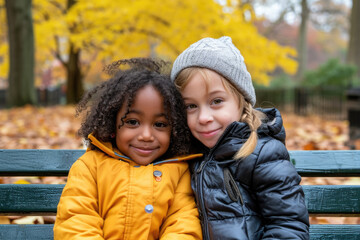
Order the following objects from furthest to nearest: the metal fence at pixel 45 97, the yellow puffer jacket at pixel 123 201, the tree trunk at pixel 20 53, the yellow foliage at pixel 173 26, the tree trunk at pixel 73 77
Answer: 1. the metal fence at pixel 45 97
2. the tree trunk at pixel 73 77
3. the tree trunk at pixel 20 53
4. the yellow foliage at pixel 173 26
5. the yellow puffer jacket at pixel 123 201

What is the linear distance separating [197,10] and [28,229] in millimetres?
7540

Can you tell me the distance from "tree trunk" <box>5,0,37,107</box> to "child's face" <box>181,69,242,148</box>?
35.2ft

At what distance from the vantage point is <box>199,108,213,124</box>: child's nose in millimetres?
1972

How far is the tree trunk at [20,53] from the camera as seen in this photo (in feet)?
37.3

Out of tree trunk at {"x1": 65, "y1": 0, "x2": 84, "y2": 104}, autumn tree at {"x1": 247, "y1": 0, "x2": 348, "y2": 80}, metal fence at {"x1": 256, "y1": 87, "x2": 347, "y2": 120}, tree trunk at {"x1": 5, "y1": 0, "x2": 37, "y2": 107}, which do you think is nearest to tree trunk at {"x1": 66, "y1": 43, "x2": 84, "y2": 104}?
tree trunk at {"x1": 65, "y1": 0, "x2": 84, "y2": 104}

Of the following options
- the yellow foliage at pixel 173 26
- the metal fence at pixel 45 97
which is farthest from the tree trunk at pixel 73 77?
the metal fence at pixel 45 97

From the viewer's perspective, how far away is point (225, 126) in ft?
6.58

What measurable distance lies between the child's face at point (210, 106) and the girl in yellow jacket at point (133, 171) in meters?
0.09

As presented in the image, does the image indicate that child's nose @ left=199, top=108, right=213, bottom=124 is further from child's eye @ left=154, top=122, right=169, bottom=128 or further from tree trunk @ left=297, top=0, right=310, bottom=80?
tree trunk @ left=297, top=0, right=310, bottom=80

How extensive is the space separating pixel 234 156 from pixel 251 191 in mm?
189

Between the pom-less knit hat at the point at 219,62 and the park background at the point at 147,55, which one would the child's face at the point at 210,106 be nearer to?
the pom-less knit hat at the point at 219,62

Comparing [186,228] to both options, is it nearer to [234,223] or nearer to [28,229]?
[234,223]

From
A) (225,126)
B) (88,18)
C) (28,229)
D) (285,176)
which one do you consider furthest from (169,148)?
(88,18)

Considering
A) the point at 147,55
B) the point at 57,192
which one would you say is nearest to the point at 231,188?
the point at 57,192
